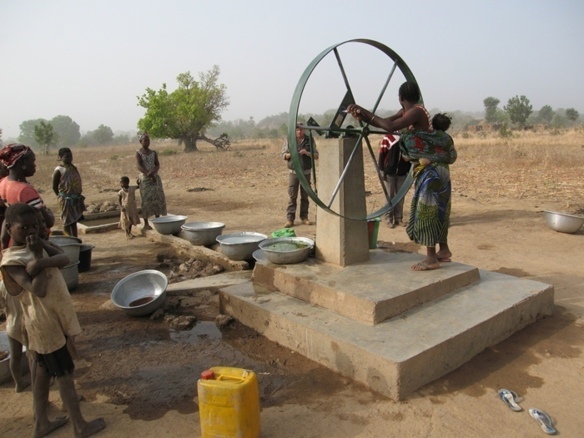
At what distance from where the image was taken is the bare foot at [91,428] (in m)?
2.44

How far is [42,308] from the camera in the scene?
2377 millimetres

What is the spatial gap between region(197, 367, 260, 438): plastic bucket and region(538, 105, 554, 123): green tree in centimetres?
7391

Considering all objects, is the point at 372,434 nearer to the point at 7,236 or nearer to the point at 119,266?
the point at 7,236

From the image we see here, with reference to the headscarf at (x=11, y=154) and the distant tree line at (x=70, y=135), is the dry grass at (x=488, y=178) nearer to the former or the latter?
the headscarf at (x=11, y=154)

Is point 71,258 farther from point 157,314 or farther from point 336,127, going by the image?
point 336,127

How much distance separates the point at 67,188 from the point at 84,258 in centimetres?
95

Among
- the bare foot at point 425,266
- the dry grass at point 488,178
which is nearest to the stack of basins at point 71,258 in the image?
the bare foot at point 425,266

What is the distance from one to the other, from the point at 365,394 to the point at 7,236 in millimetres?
2603

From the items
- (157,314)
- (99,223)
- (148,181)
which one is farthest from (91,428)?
(99,223)

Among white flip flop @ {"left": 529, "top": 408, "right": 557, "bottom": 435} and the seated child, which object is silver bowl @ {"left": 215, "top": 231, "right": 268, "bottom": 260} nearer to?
the seated child

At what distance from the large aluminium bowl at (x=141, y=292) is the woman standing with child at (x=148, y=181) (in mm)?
2848

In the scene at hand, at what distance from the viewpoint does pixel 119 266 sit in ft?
19.2

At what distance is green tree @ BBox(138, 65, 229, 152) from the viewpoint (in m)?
35.5

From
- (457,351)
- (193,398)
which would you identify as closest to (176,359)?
(193,398)
